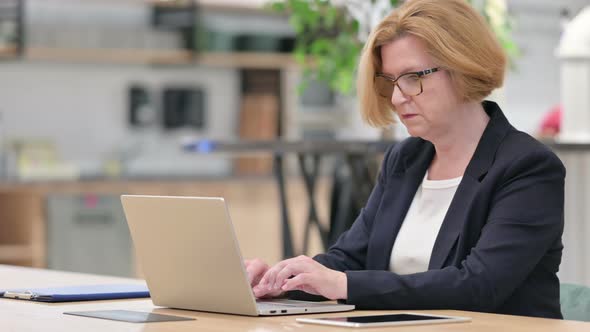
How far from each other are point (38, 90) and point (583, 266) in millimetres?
4867

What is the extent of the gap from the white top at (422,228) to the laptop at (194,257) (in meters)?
0.29

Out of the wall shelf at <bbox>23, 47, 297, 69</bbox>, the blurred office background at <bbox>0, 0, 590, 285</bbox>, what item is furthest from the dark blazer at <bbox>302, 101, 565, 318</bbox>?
the wall shelf at <bbox>23, 47, 297, 69</bbox>

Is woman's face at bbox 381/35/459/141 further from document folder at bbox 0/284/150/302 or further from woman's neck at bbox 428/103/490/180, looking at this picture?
document folder at bbox 0/284/150/302

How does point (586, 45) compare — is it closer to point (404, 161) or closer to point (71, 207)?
point (404, 161)

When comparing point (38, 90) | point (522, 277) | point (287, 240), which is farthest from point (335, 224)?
point (38, 90)

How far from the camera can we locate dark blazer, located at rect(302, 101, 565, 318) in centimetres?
197

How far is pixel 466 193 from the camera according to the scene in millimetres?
2152

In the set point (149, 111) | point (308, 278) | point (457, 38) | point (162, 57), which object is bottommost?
point (149, 111)

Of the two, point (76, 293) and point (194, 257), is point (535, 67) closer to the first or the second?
point (76, 293)

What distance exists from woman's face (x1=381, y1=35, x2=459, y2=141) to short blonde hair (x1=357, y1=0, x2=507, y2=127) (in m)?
0.02

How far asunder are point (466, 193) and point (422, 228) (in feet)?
0.52

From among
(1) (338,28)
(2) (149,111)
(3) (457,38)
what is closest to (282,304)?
(3) (457,38)

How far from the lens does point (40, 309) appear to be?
6.60ft

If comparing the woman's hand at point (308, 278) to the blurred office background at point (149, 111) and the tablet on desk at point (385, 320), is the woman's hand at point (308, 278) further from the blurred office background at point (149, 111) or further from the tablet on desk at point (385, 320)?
the blurred office background at point (149, 111)
